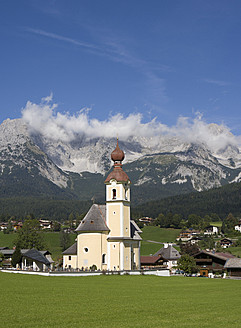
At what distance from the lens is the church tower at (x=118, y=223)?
222 ft

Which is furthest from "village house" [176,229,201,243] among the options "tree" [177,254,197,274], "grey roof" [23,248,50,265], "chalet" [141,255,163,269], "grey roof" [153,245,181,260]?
"grey roof" [23,248,50,265]

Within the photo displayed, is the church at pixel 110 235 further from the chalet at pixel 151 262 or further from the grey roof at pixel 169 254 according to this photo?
the grey roof at pixel 169 254

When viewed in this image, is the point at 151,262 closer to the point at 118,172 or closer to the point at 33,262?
the point at 33,262

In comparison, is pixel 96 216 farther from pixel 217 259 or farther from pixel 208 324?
pixel 208 324

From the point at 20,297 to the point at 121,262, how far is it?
126 feet

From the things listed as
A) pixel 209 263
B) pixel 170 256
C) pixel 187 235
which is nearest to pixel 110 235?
pixel 209 263

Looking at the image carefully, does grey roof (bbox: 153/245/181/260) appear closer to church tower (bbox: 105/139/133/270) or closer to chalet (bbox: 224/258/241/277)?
chalet (bbox: 224/258/241/277)

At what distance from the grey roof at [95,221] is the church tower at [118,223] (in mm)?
792

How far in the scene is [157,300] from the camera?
98.7 feet

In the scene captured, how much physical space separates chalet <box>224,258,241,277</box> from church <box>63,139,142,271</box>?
14377 mm

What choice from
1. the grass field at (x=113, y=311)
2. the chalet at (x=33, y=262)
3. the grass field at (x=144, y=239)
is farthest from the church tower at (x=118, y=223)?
the grass field at (x=144, y=239)

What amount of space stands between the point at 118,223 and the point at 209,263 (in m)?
23.0

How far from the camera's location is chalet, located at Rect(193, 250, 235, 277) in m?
81.3

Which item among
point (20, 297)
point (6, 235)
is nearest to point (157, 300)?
point (20, 297)
